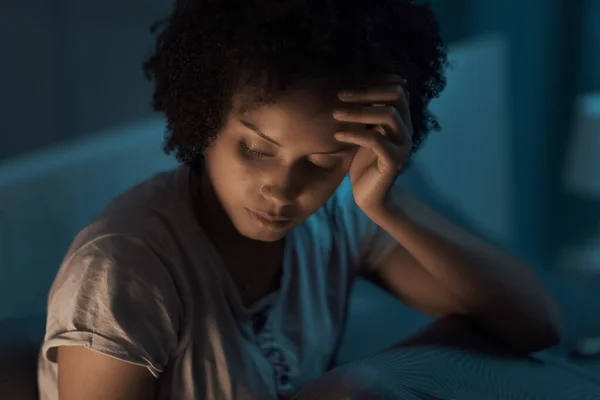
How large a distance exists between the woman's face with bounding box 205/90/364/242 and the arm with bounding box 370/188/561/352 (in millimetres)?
173

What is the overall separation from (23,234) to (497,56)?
141 cm

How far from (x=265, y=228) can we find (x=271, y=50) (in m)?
0.20

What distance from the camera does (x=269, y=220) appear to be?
2.59ft

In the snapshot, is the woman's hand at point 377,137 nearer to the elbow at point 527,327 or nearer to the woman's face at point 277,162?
the woman's face at point 277,162

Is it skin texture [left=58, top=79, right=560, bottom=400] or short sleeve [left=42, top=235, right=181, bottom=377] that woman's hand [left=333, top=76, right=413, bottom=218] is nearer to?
skin texture [left=58, top=79, right=560, bottom=400]

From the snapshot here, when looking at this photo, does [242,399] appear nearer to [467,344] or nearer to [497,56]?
[467,344]

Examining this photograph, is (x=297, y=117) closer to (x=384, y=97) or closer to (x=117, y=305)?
(x=384, y=97)

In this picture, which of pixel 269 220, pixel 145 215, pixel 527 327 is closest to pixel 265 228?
pixel 269 220

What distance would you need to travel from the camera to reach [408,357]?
33.5 inches

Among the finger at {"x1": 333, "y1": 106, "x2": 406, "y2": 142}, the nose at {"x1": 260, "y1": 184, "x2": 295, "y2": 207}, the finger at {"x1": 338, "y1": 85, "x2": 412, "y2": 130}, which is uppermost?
the finger at {"x1": 338, "y1": 85, "x2": 412, "y2": 130}

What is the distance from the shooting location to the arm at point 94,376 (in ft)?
2.31

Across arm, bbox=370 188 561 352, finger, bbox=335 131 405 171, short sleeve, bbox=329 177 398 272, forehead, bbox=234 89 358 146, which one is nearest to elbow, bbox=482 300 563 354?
→ arm, bbox=370 188 561 352

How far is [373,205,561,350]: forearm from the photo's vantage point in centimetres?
94

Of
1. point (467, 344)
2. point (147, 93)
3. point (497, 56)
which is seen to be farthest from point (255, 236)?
point (497, 56)
